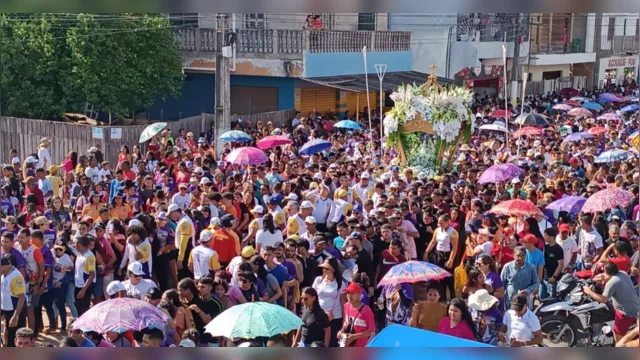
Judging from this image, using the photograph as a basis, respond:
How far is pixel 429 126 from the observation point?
14742 millimetres

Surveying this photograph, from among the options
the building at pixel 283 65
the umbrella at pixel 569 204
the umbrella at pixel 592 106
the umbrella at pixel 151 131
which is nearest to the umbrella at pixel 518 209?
the umbrella at pixel 569 204

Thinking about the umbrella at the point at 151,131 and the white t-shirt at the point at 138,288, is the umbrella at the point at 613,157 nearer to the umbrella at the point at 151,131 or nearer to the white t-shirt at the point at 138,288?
the umbrella at the point at 151,131

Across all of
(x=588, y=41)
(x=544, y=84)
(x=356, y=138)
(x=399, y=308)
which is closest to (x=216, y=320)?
(x=399, y=308)

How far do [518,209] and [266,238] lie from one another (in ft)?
9.15

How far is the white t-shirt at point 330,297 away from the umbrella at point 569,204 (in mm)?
3941

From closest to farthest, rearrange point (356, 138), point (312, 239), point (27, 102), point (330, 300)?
1. point (330, 300)
2. point (312, 239)
3. point (356, 138)
4. point (27, 102)

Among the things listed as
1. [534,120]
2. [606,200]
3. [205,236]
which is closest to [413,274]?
[205,236]

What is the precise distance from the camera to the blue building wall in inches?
967

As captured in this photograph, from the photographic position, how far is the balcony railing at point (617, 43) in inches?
1940

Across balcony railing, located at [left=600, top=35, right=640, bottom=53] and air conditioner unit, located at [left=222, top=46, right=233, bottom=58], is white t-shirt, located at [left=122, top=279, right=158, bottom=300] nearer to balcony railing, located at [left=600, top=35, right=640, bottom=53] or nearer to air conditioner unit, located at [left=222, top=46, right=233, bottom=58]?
air conditioner unit, located at [left=222, top=46, right=233, bottom=58]

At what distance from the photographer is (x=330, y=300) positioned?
668 cm

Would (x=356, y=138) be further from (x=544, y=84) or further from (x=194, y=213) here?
(x=544, y=84)

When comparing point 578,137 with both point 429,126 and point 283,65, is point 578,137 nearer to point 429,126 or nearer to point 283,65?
point 429,126

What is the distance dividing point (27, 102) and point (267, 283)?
1576 centimetres
